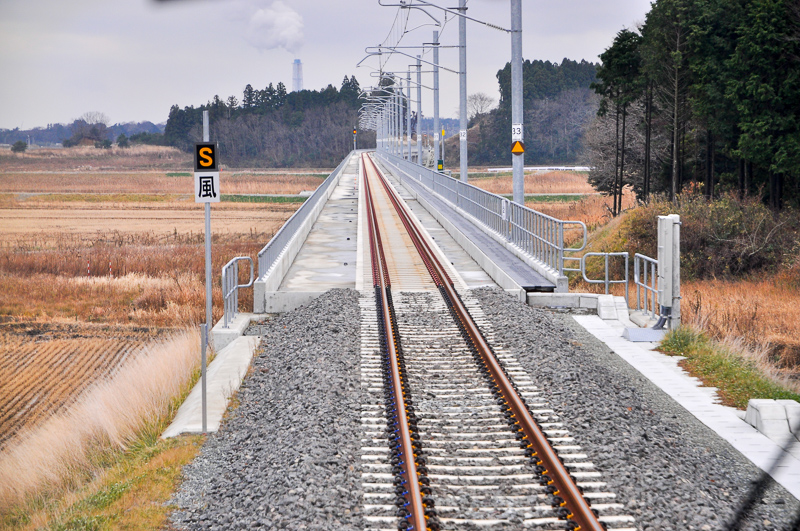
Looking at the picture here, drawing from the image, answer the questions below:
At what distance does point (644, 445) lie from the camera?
8711 mm

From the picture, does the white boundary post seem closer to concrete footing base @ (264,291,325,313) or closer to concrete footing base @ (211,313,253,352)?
concrete footing base @ (264,291,325,313)

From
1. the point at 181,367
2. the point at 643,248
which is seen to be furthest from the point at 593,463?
the point at 643,248

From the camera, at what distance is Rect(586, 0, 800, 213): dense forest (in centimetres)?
2688

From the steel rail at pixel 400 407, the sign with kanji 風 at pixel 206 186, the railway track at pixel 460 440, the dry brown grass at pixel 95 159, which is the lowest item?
the railway track at pixel 460 440

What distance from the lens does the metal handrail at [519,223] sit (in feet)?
59.6

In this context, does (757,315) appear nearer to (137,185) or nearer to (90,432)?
(90,432)

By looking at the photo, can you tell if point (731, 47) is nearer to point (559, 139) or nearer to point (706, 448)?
point (706, 448)

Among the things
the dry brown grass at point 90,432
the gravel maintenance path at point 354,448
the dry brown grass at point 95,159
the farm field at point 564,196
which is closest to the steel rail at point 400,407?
the gravel maintenance path at point 354,448

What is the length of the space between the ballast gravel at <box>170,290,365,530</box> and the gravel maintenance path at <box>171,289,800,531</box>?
0.02 meters

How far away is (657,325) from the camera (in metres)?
14.5

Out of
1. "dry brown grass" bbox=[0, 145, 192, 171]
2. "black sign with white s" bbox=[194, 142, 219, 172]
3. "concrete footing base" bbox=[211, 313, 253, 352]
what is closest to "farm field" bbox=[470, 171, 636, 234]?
"concrete footing base" bbox=[211, 313, 253, 352]

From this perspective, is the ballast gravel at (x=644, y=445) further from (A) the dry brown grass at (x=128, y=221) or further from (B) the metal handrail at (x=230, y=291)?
(A) the dry brown grass at (x=128, y=221)

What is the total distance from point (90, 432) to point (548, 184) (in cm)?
7843

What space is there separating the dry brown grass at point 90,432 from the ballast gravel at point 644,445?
16.5 feet
